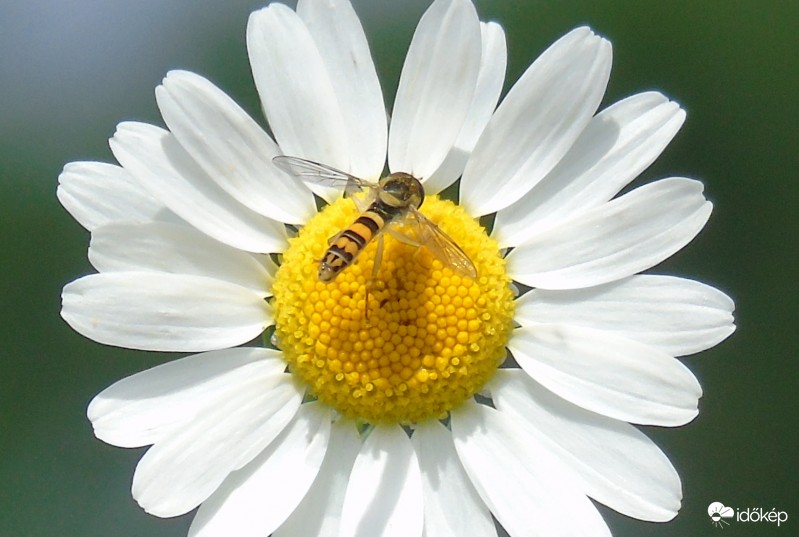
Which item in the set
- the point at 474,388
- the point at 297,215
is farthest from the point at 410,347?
the point at 297,215

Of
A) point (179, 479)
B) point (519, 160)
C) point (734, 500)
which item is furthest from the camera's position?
point (734, 500)

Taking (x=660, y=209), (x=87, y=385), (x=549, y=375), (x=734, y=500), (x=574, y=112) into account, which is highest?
(x=574, y=112)

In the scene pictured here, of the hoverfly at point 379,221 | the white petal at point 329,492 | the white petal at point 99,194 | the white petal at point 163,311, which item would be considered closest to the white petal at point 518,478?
the white petal at point 329,492

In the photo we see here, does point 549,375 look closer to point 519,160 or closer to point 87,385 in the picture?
point 519,160

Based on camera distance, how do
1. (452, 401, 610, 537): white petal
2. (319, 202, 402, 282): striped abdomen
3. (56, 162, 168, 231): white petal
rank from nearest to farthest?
1. (319, 202, 402, 282): striped abdomen
2. (452, 401, 610, 537): white petal
3. (56, 162, 168, 231): white petal

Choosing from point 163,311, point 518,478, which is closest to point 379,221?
point 163,311

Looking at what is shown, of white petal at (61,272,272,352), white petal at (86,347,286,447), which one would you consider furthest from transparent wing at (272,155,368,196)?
white petal at (86,347,286,447)

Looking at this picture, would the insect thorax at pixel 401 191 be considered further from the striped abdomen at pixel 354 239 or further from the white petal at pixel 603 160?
the white petal at pixel 603 160

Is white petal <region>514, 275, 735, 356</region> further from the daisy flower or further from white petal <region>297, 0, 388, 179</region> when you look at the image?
white petal <region>297, 0, 388, 179</region>
